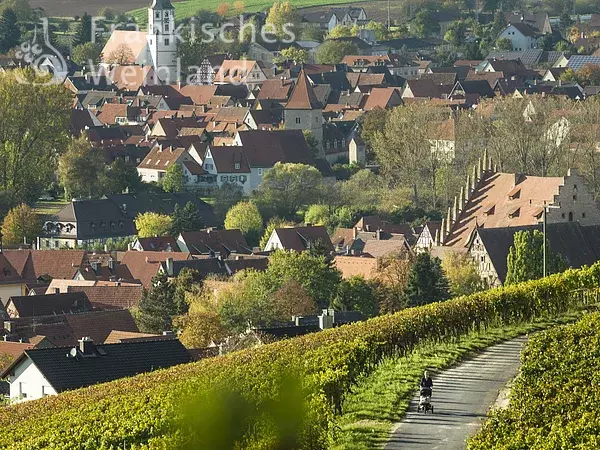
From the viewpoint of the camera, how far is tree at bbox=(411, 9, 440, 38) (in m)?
164

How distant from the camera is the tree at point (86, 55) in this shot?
479 feet

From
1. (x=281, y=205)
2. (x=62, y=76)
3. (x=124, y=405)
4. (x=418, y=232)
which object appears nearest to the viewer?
(x=124, y=405)

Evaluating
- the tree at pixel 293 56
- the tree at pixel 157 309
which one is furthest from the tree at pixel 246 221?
the tree at pixel 293 56

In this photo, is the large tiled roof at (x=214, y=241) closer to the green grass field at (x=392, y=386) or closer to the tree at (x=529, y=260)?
the tree at (x=529, y=260)

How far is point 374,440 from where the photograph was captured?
888 inches

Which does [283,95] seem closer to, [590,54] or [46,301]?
[590,54]

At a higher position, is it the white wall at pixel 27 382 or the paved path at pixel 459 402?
the paved path at pixel 459 402

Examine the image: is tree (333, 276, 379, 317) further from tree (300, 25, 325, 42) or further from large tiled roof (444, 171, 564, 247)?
tree (300, 25, 325, 42)

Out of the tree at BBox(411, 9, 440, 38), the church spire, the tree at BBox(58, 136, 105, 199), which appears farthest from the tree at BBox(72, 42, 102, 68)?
the tree at BBox(58, 136, 105, 199)

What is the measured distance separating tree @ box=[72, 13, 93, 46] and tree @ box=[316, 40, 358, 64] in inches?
754

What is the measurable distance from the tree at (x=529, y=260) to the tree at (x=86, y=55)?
97652 mm

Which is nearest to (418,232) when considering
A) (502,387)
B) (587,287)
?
(587,287)

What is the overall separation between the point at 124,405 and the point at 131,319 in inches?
947

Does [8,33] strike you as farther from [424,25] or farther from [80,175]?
[80,175]
